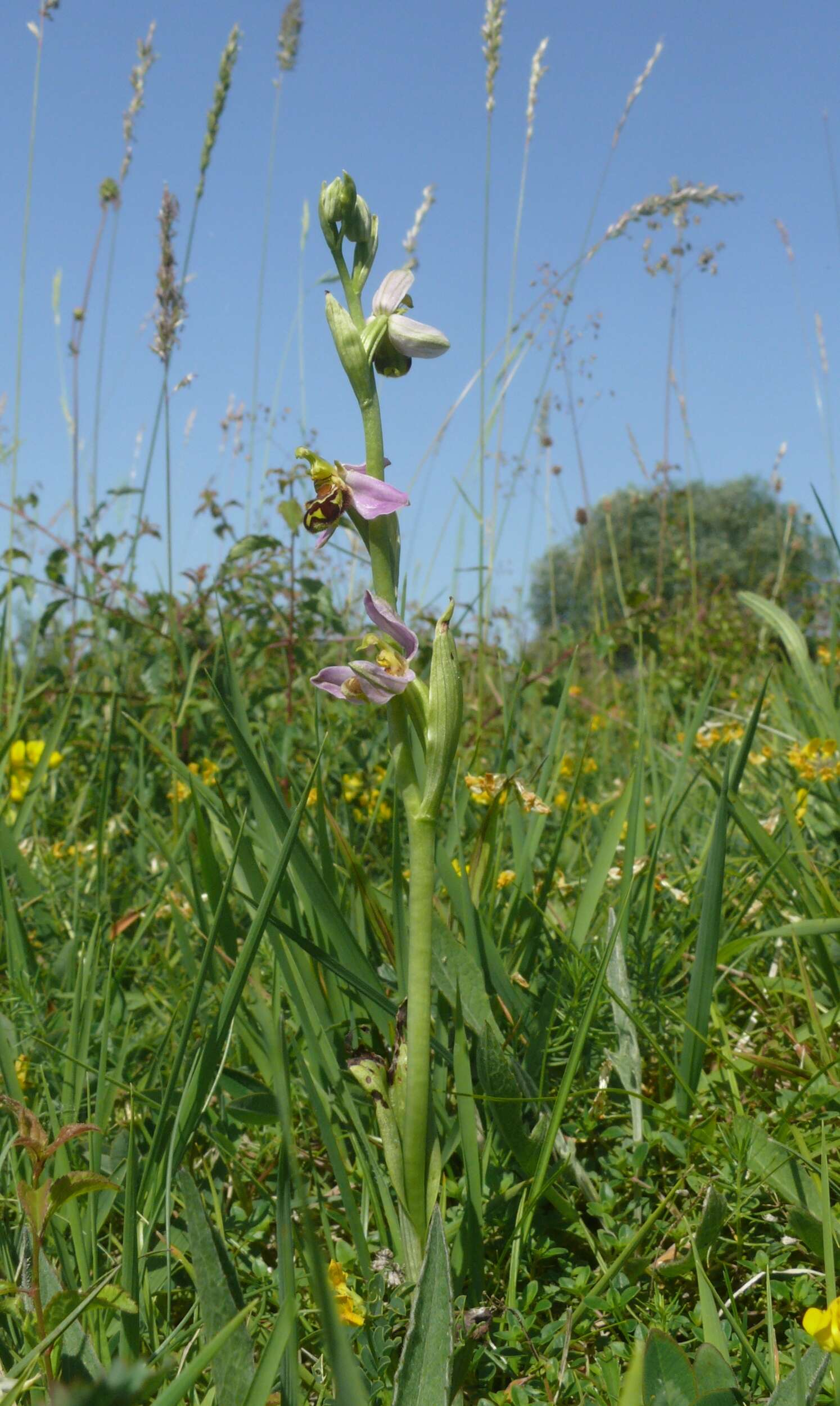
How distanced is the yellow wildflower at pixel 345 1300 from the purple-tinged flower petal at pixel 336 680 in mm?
567

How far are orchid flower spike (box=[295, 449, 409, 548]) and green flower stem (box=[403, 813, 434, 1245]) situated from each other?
33cm

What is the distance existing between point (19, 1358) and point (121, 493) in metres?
2.52

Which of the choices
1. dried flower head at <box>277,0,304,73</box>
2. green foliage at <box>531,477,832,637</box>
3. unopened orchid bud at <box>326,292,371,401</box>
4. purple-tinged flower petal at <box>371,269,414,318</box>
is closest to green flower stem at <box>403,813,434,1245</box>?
unopened orchid bud at <box>326,292,371,401</box>

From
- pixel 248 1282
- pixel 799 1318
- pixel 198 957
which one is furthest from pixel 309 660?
pixel 799 1318

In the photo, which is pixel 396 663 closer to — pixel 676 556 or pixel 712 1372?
pixel 712 1372

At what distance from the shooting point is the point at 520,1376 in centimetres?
93

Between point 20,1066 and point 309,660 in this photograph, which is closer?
point 20,1066

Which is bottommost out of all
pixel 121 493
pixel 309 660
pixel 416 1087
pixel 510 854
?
pixel 416 1087

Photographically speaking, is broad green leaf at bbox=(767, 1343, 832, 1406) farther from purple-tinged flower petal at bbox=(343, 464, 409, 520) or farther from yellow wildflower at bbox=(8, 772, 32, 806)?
yellow wildflower at bbox=(8, 772, 32, 806)

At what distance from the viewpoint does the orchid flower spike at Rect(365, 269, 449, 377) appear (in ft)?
3.58

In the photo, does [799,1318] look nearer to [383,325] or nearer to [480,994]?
[480,994]

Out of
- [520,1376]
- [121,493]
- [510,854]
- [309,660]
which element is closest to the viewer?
[520,1376]

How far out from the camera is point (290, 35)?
3.68 meters

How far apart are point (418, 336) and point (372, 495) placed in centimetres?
21
